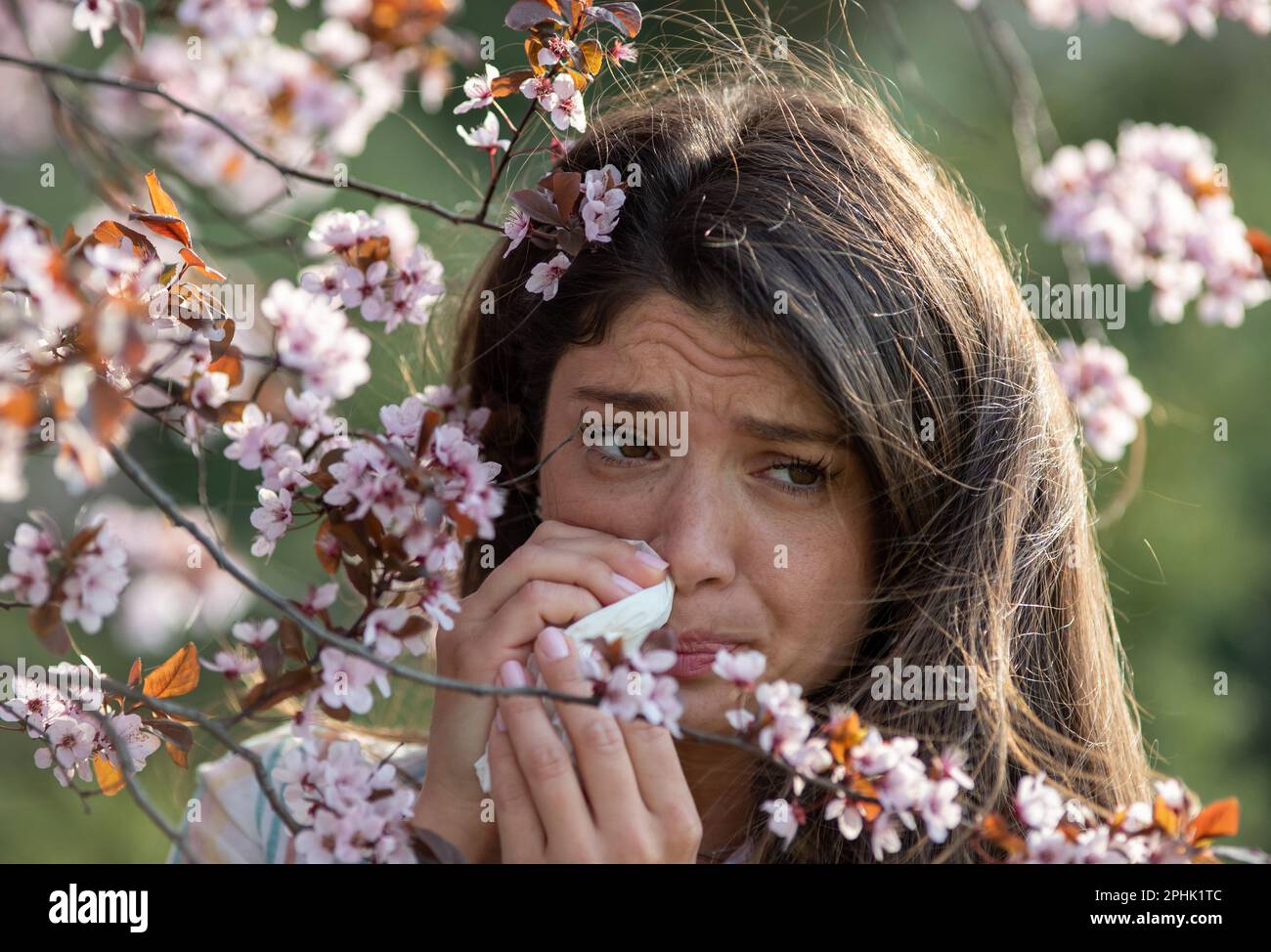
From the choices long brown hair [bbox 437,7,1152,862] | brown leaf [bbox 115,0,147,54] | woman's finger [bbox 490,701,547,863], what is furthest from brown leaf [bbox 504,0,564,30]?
woman's finger [bbox 490,701,547,863]

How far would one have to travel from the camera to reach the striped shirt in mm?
1912

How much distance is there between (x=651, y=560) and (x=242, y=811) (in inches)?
36.5

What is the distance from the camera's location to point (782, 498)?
1.58m

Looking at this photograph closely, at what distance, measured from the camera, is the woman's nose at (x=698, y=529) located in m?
1.50

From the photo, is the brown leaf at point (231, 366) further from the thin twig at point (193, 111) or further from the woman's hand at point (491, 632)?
the woman's hand at point (491, 632)

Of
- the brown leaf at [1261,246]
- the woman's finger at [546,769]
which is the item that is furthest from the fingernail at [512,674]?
the brown leaf at [1261,246]

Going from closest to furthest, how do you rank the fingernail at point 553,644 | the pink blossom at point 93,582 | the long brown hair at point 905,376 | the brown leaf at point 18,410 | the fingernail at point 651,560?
the brown leaf at point 18,410, the pink blossom at point 93,582, the fingernail at point 553,644, the fingernail at point 651,560, the long brown hair at point 905,376

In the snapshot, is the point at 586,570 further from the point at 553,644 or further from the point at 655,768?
the point at 655,768

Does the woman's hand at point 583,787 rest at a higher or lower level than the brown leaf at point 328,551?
lower

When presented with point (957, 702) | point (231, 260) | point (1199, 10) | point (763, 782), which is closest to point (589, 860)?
point (763, 782)

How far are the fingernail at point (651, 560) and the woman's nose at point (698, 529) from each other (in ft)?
0.04

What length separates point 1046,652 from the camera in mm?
1794

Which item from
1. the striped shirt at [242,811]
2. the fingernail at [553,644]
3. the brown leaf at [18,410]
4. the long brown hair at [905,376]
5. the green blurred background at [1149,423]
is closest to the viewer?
the brown leaf at [18,410]

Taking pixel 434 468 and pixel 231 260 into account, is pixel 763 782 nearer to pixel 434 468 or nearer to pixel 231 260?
pixel 434 468
